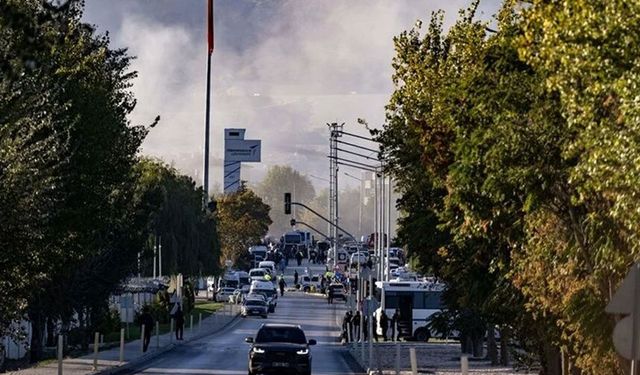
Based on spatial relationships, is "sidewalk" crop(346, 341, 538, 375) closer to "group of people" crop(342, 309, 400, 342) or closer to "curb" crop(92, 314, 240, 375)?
"group of people" crop(342, 309, 400, 342)

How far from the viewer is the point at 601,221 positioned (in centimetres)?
2408

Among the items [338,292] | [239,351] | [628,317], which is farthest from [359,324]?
[338,292]

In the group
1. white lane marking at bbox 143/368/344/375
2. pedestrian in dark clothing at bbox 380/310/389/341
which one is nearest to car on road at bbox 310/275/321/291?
pedestrian in dark clothing at bbox 380/310/389/341

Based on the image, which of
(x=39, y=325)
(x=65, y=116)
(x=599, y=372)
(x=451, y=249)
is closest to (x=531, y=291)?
(x=599, y=372)

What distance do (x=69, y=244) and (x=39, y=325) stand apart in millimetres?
14559

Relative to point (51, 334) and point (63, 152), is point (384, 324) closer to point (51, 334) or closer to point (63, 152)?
point (51, 334)

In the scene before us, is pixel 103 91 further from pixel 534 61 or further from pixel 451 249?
pixel 534 61

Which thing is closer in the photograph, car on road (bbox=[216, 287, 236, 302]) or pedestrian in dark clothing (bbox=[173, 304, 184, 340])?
pedestrian in dark clothing (bbox=[173, 304, 184, 340])

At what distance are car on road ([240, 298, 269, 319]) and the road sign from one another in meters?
88.7

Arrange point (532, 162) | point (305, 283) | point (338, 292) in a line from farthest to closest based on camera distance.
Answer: point (305, 283)
point (338, 292)
point (532, 162)

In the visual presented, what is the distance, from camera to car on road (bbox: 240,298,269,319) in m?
106

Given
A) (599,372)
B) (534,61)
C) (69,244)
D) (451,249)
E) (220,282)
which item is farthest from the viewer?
(220,282)

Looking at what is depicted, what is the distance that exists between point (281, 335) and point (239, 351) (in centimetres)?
1869

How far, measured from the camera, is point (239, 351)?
64.2 meters
